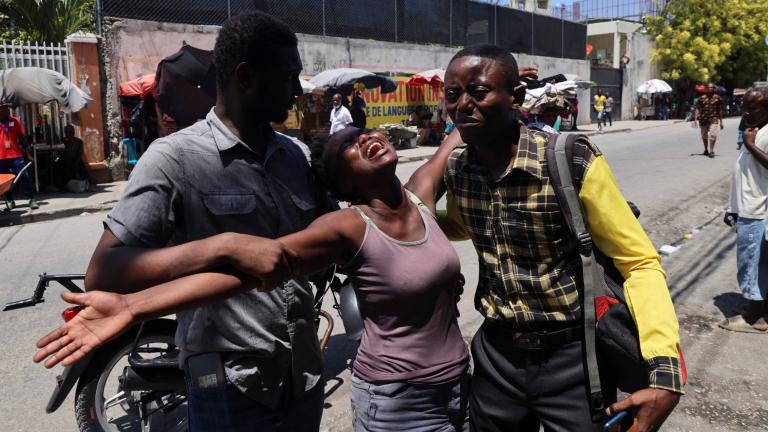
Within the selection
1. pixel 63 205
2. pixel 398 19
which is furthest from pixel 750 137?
pixel 398 19

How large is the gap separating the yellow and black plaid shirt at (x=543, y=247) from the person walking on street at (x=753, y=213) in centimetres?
347

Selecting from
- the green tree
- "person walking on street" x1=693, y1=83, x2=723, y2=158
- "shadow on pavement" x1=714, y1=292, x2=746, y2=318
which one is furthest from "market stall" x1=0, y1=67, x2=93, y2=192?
"person walking on street" x1=693, y1=83, x2=723, y2=158

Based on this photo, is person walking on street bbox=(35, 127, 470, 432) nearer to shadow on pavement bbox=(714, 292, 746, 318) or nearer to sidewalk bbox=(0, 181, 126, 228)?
shadow on pavement bbox=(714, 292, 746, 318)

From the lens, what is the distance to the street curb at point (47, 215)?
381 inches

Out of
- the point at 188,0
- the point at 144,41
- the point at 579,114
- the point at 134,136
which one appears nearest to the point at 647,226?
the point at 134,136

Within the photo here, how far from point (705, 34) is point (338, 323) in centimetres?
4006

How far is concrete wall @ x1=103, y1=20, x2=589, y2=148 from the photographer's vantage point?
13891mm

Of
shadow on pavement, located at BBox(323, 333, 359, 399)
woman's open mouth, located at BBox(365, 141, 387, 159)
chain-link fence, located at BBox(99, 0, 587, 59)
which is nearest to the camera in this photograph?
woman's open mouth, located at BBox(365, 141, 387, 159)

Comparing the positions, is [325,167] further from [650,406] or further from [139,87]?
[139,87]

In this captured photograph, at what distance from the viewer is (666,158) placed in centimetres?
1595

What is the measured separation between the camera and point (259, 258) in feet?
4.91

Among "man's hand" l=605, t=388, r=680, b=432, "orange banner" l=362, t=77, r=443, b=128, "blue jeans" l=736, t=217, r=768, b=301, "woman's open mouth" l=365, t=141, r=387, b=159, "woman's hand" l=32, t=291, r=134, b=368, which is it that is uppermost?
"orange banner" l=362, t=77, r=443, b=128

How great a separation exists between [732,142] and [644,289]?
21868 millimetres

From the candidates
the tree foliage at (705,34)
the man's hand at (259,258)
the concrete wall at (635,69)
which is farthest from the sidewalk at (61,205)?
the tree foliage at (705,34)
